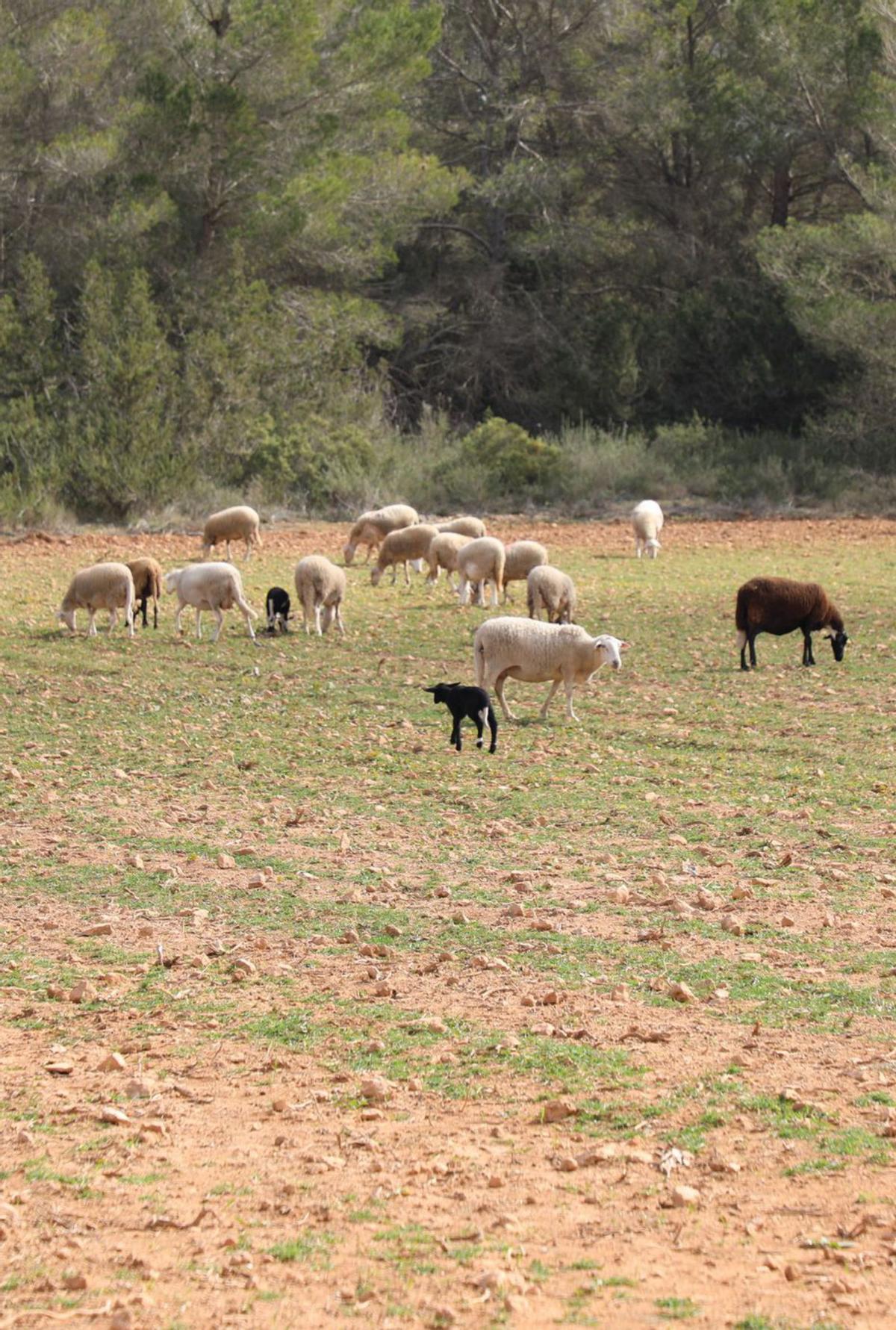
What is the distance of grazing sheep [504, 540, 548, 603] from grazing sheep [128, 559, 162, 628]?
4099 mm

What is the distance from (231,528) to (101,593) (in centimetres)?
711

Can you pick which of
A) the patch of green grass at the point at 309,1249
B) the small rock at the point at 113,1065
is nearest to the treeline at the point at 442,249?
the small rock at the point at 113,1065

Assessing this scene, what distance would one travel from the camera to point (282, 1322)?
14.4ft

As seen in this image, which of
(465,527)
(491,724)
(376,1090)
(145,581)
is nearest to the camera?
(376,1090)

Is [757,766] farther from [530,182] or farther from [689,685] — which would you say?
[530,182]

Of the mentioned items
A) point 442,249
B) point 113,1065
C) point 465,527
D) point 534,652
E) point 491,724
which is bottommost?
point 113,1065

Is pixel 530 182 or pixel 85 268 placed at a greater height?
pixel 530 182

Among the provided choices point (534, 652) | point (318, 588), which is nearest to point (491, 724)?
point (534, 652)

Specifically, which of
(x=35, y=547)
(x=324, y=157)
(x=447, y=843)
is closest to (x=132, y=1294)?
(x=447, y=843)

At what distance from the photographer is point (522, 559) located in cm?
1994

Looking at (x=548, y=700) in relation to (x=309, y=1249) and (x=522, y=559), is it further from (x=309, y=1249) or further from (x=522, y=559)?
(x=309, y=1249)

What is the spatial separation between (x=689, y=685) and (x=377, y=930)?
7773 mm

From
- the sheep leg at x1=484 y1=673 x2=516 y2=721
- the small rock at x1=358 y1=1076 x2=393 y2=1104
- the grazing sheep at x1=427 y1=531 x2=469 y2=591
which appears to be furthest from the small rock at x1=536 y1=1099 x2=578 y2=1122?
the grazing sheep at x1=427 y1=531 x2=469 y2=591

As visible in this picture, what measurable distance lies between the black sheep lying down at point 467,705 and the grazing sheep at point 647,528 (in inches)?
547
